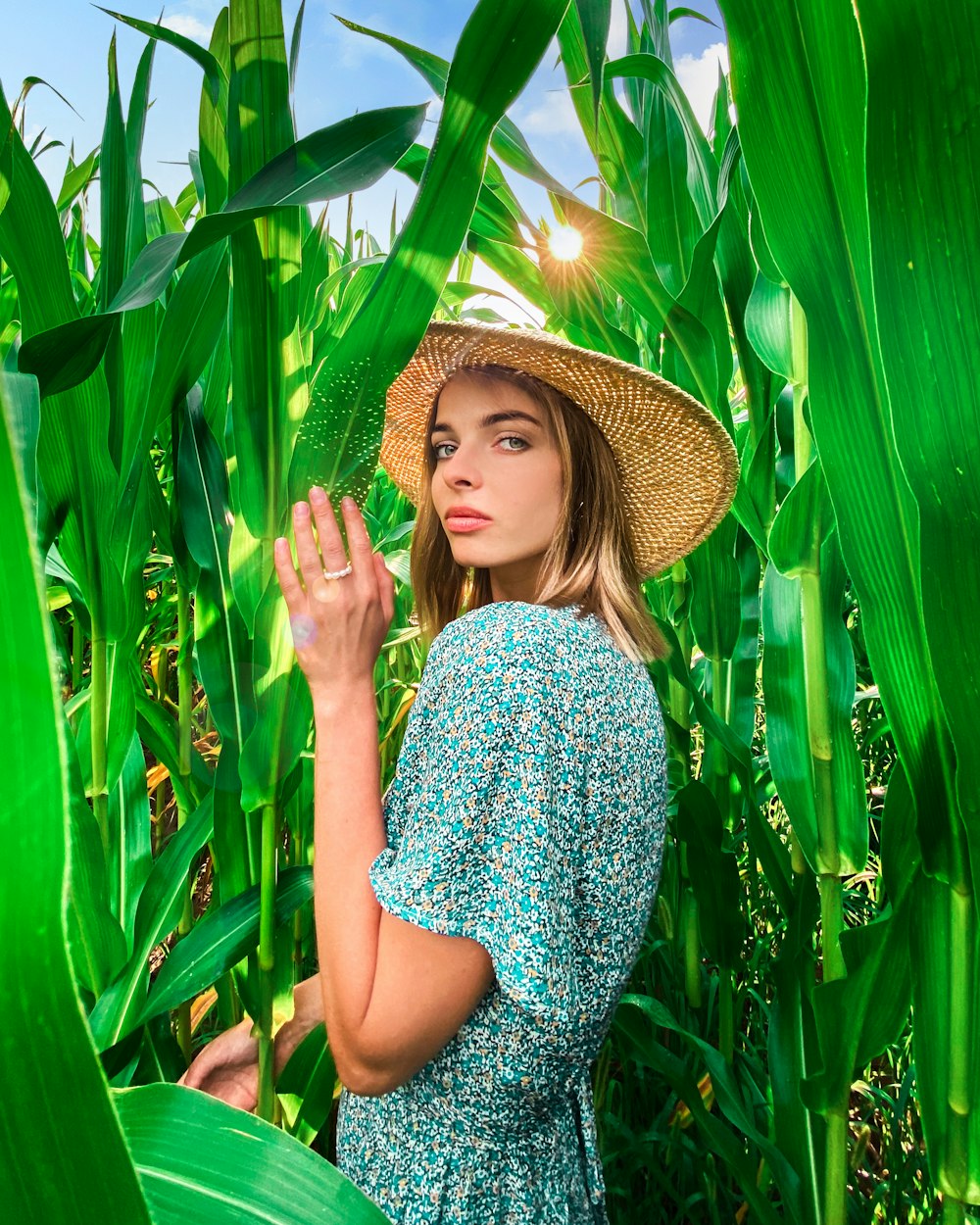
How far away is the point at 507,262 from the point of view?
44.8 inches

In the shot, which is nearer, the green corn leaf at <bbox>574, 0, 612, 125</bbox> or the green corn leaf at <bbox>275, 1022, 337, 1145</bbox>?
the green corn leaf at <bbox>574, 0, 612, 125</bbox>

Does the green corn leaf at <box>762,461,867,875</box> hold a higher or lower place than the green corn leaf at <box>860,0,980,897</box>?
lower

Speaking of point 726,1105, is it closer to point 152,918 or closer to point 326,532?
point 152,918

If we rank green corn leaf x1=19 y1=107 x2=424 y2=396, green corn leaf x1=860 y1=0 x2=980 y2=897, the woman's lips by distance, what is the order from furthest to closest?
the woman's lips
green corn leaf x1=19 y1=107 x2=424 y2=396
green corn leaf x1=860 y1=0 x2=980 y2=897

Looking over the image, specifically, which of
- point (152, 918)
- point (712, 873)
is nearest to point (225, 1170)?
point (152, 918)

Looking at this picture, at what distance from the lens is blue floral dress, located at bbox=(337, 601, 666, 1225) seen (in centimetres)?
61

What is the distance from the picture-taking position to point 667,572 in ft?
4.74

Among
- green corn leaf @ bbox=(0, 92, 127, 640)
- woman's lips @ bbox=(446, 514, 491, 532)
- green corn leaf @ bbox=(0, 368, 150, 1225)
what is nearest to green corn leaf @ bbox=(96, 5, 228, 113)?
green corn leaf @ bbox=(0, 92, 127, 640)

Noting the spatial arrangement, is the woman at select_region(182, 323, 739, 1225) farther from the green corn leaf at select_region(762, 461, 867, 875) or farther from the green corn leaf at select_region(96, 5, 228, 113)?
the green corn leaf at select_region(96, 5, 228, 113)

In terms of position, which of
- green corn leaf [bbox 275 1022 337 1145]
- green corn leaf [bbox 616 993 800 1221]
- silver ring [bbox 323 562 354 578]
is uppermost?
silver ring [bbox 323 562 354 578]

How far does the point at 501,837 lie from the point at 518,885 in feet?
0.12

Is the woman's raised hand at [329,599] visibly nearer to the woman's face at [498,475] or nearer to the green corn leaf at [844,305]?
the woman's face at [498,475]

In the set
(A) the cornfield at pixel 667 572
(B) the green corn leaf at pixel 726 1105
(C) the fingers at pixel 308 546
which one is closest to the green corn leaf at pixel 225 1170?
(A) the cornfield at pixel 667 572

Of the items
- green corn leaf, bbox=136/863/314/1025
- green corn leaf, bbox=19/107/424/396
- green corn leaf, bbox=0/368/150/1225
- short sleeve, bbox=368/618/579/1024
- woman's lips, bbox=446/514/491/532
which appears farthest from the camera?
woman's lips, bbox=446/514/491/532
